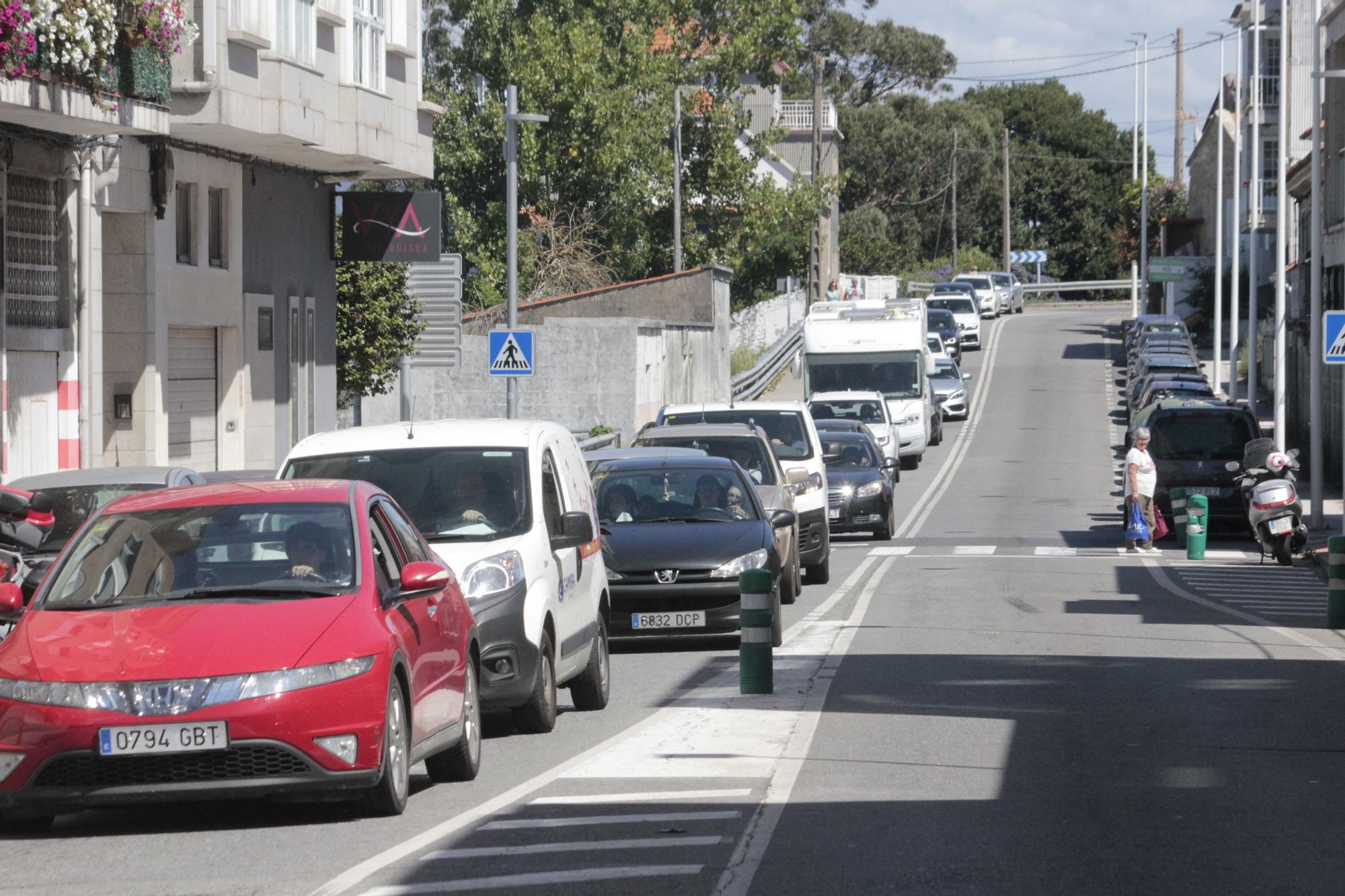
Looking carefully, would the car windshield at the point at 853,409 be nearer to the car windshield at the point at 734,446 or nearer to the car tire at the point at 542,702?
the car windshield at the point at 734,446

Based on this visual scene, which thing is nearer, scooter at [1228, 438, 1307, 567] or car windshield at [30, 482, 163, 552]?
car windshield at [30, 482, 163, 552]

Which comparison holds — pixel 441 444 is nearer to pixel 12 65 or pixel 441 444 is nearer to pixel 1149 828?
pixel 1149 828

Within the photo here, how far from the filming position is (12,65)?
16.0 m

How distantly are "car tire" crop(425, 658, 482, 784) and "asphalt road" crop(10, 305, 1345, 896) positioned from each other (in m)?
0.10

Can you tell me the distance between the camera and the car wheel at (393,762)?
818 cm

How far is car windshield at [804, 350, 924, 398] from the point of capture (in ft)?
140

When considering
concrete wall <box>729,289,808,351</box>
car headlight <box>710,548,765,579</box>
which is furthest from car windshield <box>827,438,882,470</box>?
concrete wall <box>729,289,808,351</box>

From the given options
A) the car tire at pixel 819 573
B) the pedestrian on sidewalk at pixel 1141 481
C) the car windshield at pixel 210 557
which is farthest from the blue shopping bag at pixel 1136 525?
the car windshield at pixel 210 557

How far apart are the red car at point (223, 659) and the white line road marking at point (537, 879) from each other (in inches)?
43.3

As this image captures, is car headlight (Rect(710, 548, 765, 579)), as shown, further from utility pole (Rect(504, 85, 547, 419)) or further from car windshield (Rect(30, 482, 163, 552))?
utility pole (Rect(504, 85, 547, 419))

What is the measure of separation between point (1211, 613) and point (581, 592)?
27.9 ft

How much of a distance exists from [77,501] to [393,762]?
6.29 meters

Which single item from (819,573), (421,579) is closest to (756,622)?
(421,579)

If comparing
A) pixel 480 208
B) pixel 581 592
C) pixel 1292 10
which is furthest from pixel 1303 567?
pixel 1292 10
